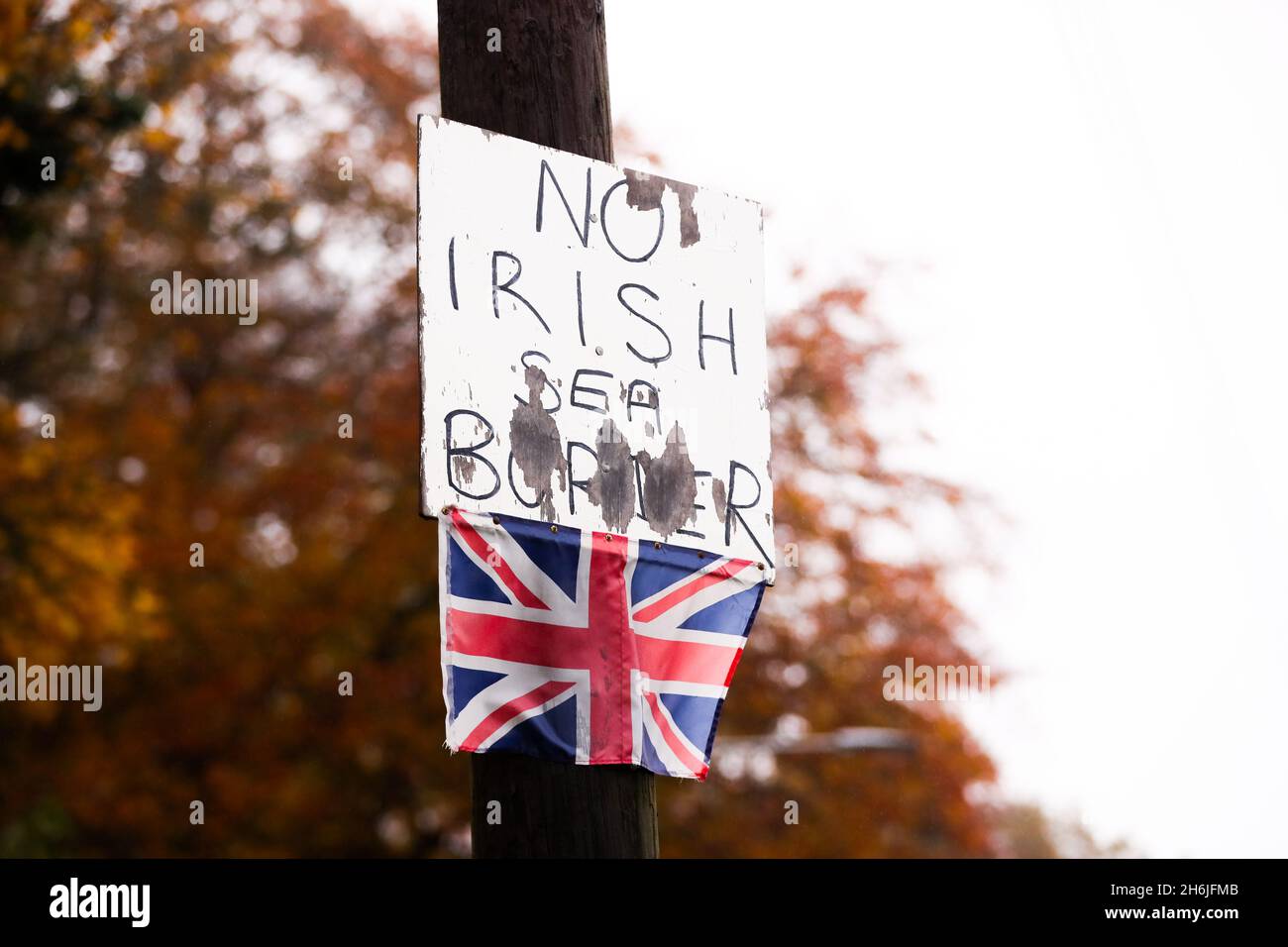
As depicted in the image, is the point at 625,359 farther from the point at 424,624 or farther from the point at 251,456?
the point at 251,456

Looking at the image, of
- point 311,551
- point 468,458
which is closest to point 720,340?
point 468,458

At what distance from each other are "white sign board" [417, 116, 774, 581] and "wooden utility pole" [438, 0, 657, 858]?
0.39 ft

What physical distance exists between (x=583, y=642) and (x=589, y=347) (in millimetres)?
663

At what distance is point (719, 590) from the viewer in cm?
324

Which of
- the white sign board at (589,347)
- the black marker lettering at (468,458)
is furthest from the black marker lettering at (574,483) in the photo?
the black marker lettering at (468,458)

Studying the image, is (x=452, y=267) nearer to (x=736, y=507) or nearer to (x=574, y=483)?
(x=574, y=483)

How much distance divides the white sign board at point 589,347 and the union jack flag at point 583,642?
6 cm

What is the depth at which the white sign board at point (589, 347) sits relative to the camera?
9.66 feet

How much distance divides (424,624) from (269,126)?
238 inches

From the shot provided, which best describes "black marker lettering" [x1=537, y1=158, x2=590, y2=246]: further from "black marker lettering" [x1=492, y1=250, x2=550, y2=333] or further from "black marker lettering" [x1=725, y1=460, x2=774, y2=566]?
"black marker lettering" [x1=725, y1=460, x2=774, y2=566]

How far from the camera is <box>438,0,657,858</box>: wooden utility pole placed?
2.88 metres

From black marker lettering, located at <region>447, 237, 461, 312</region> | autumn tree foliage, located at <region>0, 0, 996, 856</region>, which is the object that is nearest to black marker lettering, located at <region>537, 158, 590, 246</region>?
black marker lettering, located at <region>447, 237, 461, 312</region>

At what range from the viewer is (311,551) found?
1575 cm
